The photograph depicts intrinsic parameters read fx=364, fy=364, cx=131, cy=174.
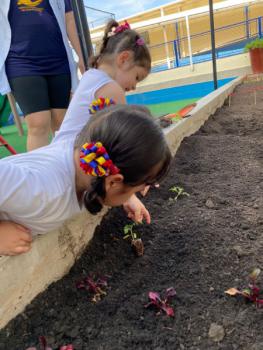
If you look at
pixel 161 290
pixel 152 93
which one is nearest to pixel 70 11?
pixel 161 290

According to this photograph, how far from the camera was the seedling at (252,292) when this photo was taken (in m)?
1.21

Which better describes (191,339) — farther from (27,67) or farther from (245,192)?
(27,67)

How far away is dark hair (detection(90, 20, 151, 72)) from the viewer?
2.02 m

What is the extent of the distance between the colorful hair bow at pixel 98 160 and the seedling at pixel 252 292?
1.95 ft

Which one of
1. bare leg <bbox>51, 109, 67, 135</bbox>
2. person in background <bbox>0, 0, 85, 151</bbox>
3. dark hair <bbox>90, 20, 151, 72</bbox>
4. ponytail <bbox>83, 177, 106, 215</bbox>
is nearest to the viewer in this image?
ponytail <bbox>83, 177, 106, 215</bbox>

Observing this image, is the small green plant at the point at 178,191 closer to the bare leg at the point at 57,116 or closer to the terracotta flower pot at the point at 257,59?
the bare leg at the point at 57,116

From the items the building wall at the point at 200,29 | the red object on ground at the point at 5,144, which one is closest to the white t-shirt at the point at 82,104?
the red object on ground at the point at 5,144

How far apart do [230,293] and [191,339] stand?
220mm

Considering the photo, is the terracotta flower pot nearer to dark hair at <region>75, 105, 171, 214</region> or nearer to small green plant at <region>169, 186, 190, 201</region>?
small green plant at <region>169, 186, 190, 201</region>

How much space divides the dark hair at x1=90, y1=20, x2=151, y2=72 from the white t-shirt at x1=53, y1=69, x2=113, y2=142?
184mm

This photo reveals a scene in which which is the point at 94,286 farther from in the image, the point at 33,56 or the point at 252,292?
the point at 33,56

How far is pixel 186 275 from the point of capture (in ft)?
4.71

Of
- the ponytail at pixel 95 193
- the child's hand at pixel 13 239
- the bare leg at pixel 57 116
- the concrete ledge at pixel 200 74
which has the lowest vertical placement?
the concrete ledge at pixel 200 74

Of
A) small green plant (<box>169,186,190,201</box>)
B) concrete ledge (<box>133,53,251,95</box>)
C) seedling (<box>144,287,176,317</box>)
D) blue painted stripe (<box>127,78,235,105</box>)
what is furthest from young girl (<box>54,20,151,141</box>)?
concrete ledge (<box>133,53,251,95</box>)
